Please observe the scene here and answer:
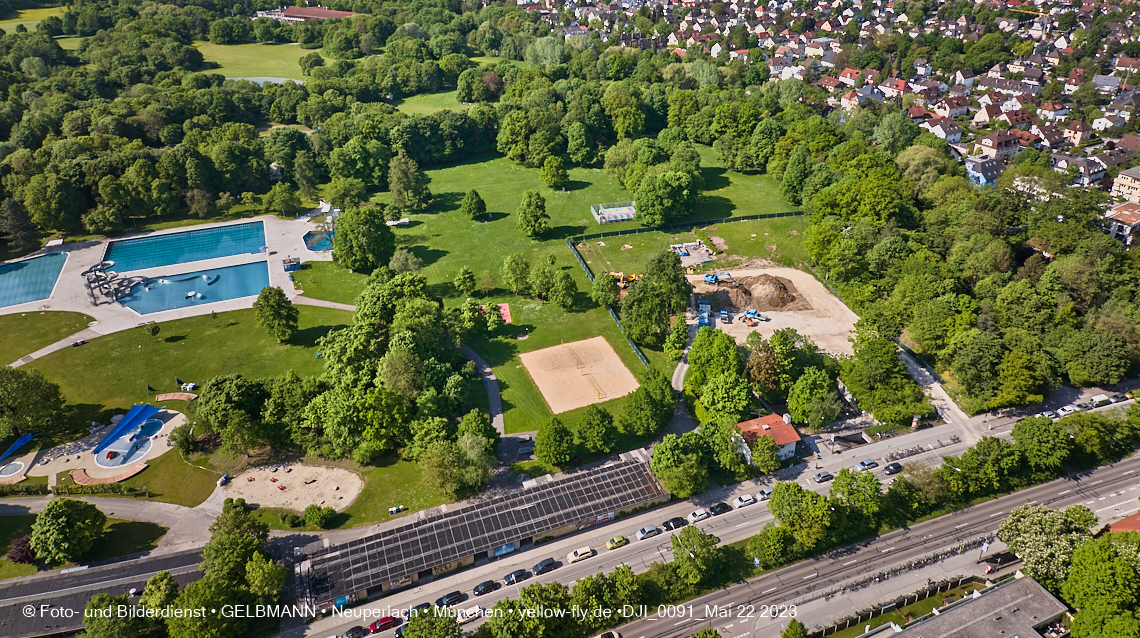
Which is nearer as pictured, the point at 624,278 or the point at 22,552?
the point at 22,552

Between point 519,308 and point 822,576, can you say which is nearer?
point 822,576

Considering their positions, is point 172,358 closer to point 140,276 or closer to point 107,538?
point 140,276

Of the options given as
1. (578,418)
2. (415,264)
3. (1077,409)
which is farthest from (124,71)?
(1077,409)

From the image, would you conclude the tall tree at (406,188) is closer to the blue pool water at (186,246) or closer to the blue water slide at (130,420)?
the blue pool water at (186,246)

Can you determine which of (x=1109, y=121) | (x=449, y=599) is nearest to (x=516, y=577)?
(x=449, y=599)

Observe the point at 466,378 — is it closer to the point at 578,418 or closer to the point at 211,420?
the point at 578,418

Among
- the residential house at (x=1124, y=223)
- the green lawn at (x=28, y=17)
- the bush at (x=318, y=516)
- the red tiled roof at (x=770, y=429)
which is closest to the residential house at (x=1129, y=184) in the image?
the residential house at (x=1124, y=223)
